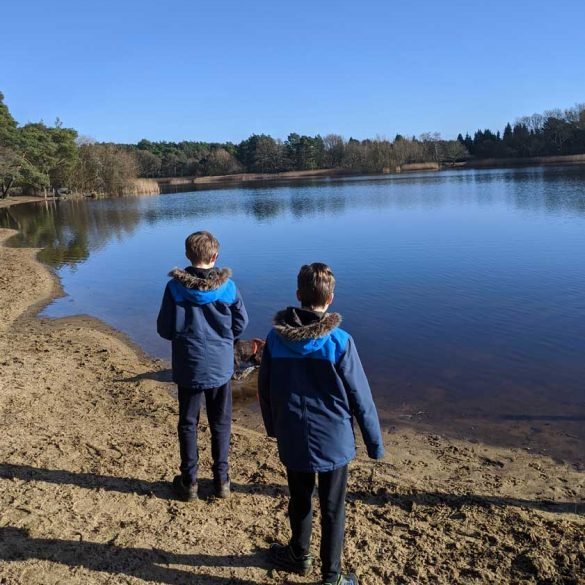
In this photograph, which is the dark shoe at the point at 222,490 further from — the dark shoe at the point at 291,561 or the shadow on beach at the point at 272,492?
the dark shoe at the point at 291,561

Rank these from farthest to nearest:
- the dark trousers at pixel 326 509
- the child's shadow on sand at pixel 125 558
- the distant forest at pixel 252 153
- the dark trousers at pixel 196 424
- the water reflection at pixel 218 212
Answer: the distant forest at pixel 252 153
the water reflection at pixel 218 212
the dark trousers at pixel 196 424
the child's shadow on sand at pixel 125 558
the dark trousers at pixel 326 509

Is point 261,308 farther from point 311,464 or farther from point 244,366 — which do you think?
point 311,464

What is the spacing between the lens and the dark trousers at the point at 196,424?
4.05 metres

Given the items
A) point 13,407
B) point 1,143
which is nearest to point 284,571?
point 13,407

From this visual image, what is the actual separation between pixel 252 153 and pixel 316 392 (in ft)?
403

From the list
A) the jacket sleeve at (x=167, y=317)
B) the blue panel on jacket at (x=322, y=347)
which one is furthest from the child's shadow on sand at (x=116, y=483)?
the blue panel on jacket at (x=322, y=347)

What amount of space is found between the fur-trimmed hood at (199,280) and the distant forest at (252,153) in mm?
50827

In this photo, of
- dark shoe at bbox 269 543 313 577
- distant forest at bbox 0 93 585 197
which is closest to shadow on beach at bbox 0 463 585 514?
dark shoe at bbox 269 543 313 577

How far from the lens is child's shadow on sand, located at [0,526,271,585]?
3.29m

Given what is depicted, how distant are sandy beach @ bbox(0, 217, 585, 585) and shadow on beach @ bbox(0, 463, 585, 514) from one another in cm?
2

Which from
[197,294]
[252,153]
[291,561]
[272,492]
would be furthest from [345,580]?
[252,153]

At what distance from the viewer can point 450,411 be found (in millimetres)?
6859

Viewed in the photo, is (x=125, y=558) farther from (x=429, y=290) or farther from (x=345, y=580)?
(x=429, y=290)

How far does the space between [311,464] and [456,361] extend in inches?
245
